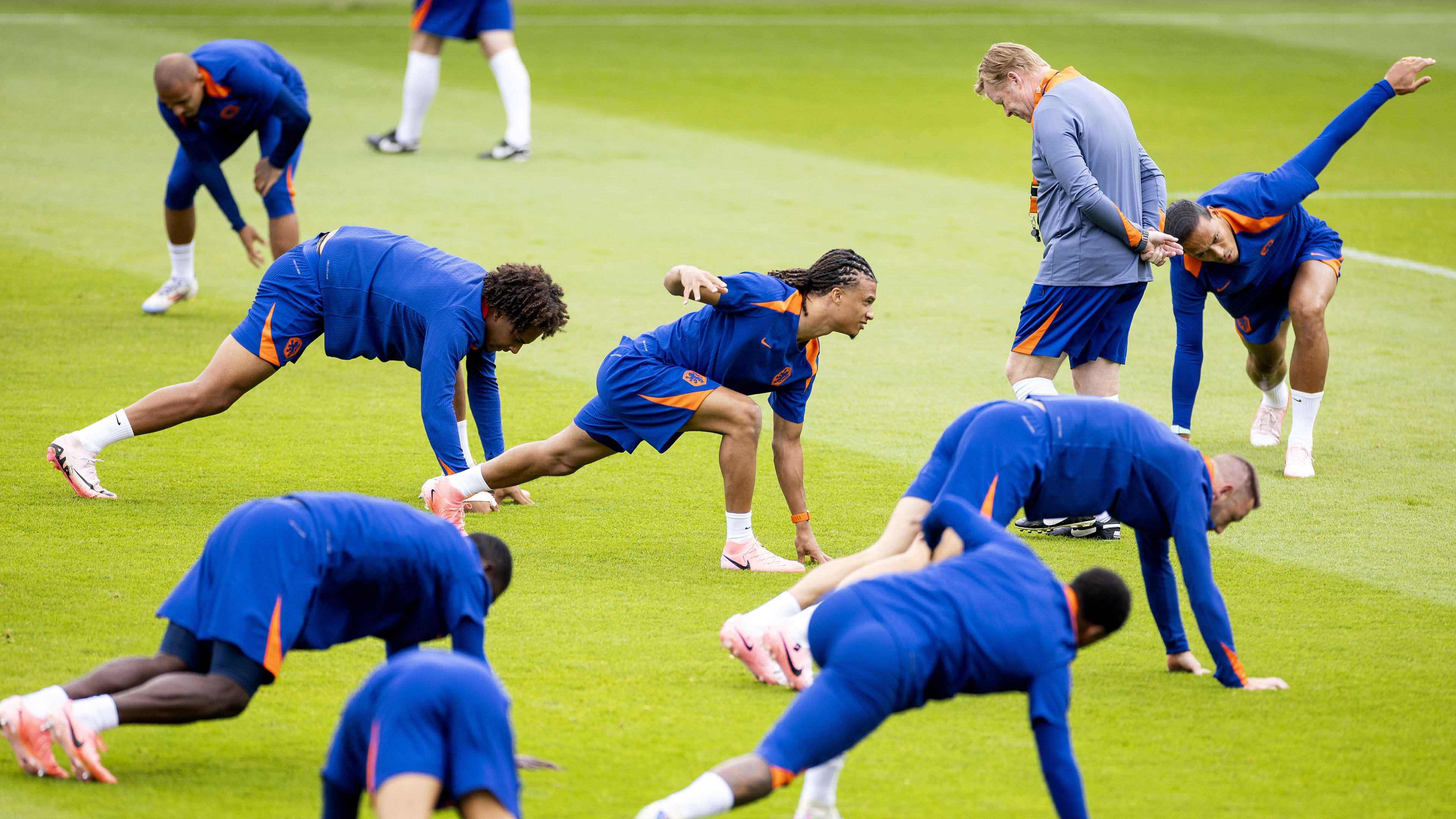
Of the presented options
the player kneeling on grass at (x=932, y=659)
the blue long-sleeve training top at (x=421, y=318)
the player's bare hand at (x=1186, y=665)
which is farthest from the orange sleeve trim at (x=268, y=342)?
the player's bare hand at (x=1186, y=665)

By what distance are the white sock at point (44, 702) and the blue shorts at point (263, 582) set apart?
381 millimetres

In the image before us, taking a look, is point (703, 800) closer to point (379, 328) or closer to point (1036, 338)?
point (379, 328)

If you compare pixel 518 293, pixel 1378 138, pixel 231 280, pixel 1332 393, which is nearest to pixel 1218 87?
pixel 1378 138

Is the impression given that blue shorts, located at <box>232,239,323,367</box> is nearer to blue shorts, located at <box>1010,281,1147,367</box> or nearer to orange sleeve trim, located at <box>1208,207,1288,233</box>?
blue shorts, located at <box>1010,281,1147,367</box>

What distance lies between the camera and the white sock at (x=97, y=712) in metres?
3.86

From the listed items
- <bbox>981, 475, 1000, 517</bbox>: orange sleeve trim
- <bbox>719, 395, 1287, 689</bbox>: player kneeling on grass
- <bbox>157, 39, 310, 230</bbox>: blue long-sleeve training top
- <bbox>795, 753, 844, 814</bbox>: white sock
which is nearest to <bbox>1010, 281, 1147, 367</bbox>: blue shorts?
<bbox>719, 395, 1287, 689</bbox>: player kneeling on grass

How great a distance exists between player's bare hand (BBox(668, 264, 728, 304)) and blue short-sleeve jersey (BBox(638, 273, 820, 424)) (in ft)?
0.34

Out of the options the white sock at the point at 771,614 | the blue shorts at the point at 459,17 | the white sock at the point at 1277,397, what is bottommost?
the white sock at the point at 771,614

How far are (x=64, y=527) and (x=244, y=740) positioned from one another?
2.41 meters

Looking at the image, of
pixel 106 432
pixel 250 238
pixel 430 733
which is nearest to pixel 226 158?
pixel 250 238

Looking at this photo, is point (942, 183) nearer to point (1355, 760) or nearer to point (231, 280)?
point (231, 280)

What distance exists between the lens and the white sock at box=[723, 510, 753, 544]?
19.7ft

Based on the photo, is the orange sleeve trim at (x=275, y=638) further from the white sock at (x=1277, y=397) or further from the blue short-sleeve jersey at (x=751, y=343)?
the white sock at (x=1277, y=397)

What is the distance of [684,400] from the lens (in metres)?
5.91
